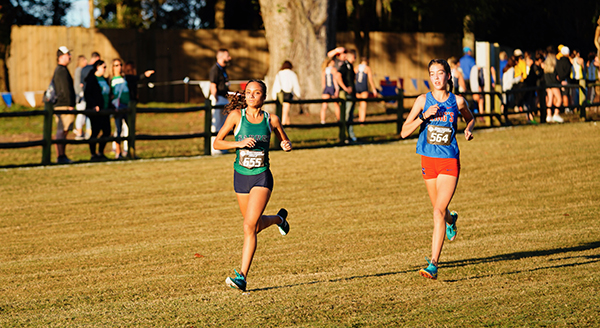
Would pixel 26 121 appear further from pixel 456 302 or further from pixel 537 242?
pixel 456 302

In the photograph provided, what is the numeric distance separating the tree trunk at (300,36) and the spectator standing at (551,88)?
6369 millimetres

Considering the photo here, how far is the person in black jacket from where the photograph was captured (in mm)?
15297

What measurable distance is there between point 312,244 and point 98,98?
315 inches

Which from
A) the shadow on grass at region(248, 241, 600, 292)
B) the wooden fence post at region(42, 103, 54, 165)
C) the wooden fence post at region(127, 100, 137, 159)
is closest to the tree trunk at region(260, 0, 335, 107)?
the wooden fence post at region(127, 100, 137, 159)

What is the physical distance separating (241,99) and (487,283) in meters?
2.53

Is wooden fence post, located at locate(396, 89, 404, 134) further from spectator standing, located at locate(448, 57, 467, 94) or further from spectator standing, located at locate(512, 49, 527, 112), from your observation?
spectator standing, located at locate(512, 49, 527, 112)

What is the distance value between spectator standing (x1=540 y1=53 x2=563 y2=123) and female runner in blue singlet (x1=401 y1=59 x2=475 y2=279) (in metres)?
15.8

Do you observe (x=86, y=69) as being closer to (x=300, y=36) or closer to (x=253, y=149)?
(x=300, y=36)

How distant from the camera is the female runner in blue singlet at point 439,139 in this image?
6855mm

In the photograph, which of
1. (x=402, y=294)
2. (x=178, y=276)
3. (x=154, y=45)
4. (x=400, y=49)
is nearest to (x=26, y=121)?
(x=154, y=45)

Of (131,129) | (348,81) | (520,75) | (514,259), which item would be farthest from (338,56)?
(514,259)

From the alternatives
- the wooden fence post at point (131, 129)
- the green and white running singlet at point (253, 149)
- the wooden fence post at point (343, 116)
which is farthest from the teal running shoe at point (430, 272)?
the wooden fence post at point (343, 116)

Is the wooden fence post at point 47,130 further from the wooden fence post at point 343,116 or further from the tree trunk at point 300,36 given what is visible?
the tree trunk at point 300,36

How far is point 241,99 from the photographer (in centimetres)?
672
